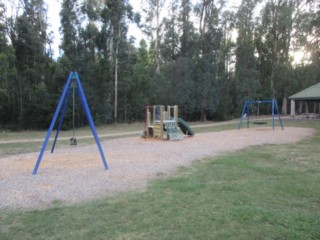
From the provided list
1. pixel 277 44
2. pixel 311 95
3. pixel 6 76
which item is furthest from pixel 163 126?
pixel 277 44

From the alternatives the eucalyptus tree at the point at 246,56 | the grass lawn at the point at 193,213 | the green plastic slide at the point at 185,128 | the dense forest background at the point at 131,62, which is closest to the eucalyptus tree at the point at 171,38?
the dense forest background at the point at 131,62

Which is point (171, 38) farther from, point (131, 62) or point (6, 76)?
point (6, 76)

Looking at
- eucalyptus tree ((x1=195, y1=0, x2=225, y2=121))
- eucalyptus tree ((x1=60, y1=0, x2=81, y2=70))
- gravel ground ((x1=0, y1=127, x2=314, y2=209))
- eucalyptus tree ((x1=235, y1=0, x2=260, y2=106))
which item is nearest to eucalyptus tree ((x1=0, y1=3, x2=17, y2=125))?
eucalyptus tree ((x1=60, y1=0, x2=81, y2=70))

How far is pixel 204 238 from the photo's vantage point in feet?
9.50

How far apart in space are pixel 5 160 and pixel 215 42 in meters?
20.9

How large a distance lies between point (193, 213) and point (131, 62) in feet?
72.3

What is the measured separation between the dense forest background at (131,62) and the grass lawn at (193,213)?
11.0 metres

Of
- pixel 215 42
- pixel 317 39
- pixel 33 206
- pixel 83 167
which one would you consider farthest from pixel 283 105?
pixel 33 206

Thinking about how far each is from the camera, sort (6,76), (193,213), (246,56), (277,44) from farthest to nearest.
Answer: (277,44), (246,56), (6,76), (193,213)

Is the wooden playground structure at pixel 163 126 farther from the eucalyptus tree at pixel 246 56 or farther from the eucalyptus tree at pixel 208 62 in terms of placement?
the eucalyptus tree at pixel 246 56

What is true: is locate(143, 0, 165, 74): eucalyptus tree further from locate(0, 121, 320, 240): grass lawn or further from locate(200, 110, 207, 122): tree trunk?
locate(0, 121, 320, 240): grass lawn

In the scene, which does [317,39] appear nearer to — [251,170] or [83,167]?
[251,170]

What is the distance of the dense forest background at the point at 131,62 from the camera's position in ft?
67.1

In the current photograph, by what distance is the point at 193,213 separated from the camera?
357cm
